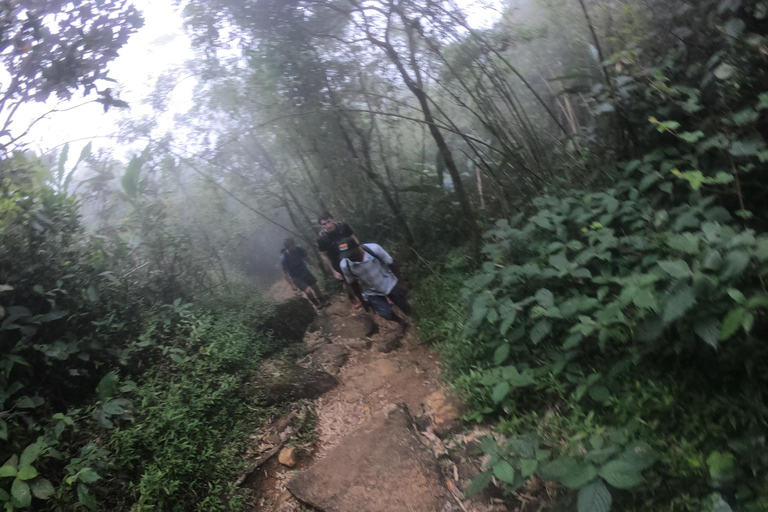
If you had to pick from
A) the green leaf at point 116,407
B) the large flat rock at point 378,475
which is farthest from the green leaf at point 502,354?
the green leaf at point 116,407

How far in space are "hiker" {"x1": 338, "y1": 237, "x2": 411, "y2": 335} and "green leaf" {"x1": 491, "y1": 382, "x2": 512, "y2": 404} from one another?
2.03 m

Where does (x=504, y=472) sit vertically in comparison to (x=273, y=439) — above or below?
above

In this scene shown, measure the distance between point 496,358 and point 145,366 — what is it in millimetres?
2719

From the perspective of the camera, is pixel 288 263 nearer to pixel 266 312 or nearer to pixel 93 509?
pixel 266 312

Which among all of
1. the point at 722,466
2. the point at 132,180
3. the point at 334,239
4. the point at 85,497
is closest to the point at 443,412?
the point at 722,466

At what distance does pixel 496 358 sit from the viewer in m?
2.50

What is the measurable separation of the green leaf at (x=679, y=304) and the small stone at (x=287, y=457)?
2450 millimetres

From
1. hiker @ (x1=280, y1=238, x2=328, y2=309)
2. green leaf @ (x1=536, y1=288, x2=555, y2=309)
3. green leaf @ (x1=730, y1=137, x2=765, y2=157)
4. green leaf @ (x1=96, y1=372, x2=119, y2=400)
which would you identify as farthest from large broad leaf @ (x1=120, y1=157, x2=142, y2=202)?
green leaf @ (x1=730, y1=137, x2=765, y2=157)

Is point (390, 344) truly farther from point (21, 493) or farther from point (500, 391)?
point (21, 493)

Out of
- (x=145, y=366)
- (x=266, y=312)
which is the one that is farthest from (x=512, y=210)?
(x=145, y=366)

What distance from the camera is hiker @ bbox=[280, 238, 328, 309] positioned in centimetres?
516

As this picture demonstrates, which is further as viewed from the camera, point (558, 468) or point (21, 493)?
point (21, 493)

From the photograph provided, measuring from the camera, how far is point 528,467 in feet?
5.79

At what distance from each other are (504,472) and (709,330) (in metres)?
1.00
